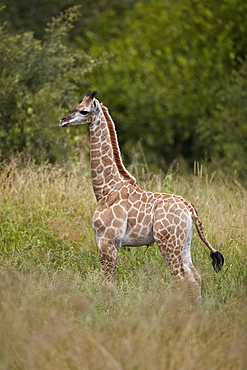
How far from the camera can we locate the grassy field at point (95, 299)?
173 inches

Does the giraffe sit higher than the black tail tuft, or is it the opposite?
the giraffe

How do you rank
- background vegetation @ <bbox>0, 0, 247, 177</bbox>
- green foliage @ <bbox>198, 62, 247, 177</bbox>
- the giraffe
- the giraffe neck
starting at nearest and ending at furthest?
the giraffe < the giraffe neck < green foliage @ <bbox>198, 62, 247, 177</bbox> < background vegetation @ <bbox>0, 0, 247, 177</bbox>

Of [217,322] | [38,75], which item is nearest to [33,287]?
[217,322]

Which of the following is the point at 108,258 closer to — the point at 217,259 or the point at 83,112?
the point at 217,259

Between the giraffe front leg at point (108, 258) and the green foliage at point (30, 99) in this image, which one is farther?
the green foliage at point (30, 99)

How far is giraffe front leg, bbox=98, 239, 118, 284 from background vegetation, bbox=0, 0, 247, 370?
13 centimetres

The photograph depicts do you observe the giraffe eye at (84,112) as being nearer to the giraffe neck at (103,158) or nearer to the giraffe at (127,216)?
the giraffe at (127,216)

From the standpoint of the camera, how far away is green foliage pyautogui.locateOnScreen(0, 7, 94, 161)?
35.1 feet

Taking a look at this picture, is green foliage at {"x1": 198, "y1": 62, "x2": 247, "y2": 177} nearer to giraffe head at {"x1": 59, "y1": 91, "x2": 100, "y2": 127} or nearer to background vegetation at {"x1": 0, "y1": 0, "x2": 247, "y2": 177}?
background vegetation at {"x1": 0, "y1": 0, "x2": 247, "y2": 177}

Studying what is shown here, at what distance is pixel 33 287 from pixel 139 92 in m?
10.6

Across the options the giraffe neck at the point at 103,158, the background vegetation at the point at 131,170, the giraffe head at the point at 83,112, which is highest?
the giraffe head at the point at 83,112

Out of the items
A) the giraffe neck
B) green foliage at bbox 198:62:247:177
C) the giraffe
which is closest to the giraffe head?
the giraffe

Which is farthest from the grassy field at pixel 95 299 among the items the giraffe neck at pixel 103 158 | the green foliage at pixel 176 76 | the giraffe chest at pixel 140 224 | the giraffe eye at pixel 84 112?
the green foliage at pixel 176 76

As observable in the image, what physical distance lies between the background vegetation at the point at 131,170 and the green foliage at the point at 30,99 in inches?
1.1
